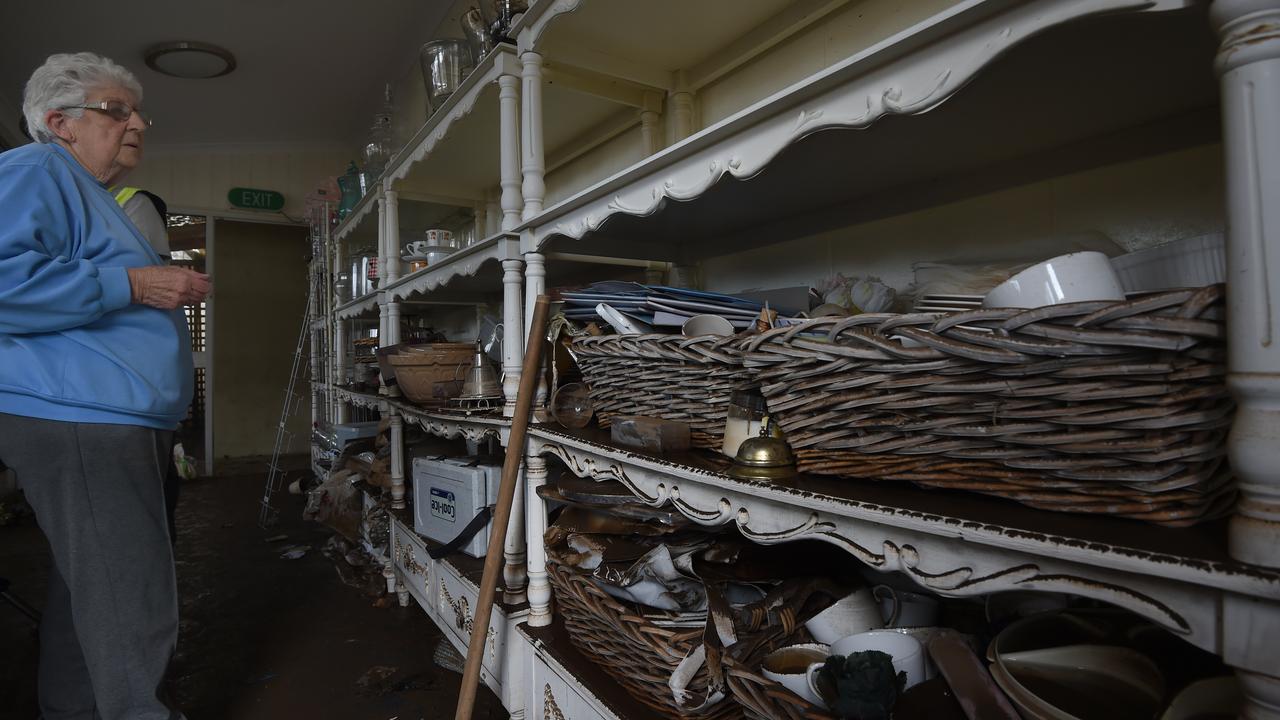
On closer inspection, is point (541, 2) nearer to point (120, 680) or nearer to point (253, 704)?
point (120, 680)

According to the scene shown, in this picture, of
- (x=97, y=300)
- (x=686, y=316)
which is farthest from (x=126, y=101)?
(x=686, y=316)

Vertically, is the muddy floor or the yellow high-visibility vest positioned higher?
the yellow high-visibility vest

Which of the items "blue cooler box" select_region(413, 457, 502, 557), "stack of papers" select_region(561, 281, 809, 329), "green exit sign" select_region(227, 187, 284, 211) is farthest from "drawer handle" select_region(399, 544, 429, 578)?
"green exit sign" select_region(227, 187, 284, 211)

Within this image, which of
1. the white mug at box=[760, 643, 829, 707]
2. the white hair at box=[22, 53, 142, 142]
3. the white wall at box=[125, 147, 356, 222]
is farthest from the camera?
the white wall at box=[125, 147, 356, 222]

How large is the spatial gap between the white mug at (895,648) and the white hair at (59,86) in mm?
1796

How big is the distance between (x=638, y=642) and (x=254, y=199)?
5944 millimetres

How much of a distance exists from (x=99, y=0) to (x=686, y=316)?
385 cm

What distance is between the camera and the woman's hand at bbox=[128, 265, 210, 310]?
4.22 feet

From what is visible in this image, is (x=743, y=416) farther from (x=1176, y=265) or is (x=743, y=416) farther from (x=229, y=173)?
(x=229, y=173)

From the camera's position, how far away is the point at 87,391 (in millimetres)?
1222

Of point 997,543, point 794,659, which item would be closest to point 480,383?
point 794,659

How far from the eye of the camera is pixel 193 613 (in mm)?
2482

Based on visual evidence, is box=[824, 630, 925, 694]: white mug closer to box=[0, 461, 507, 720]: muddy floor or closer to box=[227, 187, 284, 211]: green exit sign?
box=[0, 461, 507, 720]: muddy floor

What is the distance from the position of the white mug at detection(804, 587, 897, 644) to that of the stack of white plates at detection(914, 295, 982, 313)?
0.44m
